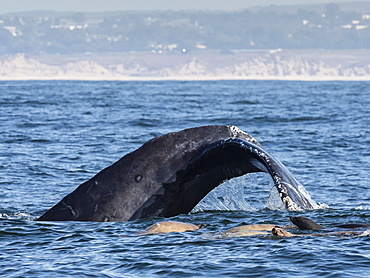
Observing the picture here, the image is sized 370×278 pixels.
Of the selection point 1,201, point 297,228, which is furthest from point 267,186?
point 297,228

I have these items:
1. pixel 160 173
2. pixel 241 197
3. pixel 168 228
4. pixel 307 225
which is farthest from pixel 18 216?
pixel 307 225

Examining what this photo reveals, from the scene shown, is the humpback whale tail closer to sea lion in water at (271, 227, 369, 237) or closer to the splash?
the splash

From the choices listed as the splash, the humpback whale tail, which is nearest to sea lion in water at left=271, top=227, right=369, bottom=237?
the splash

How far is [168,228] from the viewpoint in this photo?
29.4 ft

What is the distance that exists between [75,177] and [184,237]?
7339mm

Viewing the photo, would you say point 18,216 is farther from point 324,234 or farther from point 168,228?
point 324,234

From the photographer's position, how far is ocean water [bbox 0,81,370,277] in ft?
26.1

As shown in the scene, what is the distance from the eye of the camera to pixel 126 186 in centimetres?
759

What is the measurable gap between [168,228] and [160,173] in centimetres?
144

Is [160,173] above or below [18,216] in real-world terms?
above

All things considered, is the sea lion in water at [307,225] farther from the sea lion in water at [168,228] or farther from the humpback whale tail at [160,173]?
the sea lion in water at [168,228]

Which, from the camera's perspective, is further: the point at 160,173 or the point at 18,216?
the point at 18,216

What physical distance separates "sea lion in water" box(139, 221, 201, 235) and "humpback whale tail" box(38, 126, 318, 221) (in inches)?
39.2

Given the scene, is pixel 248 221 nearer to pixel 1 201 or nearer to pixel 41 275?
pixel 41 275
